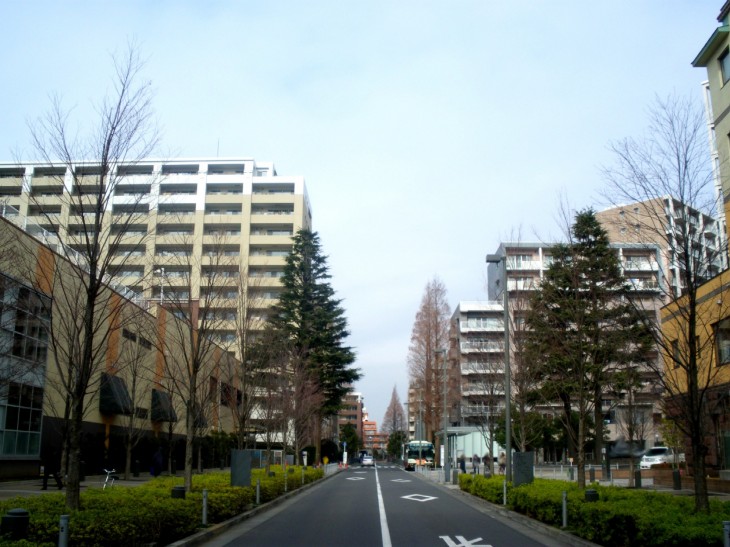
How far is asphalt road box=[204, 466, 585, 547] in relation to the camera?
14008mm

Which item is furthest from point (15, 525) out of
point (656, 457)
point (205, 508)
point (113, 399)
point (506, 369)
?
point (656, 457)

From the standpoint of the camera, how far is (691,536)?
9844mm

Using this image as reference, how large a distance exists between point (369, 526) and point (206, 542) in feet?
15.0

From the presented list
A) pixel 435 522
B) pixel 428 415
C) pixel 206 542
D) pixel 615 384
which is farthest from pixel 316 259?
pixel 206 542

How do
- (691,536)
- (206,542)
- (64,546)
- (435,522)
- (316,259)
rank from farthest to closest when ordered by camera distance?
1. (316,259)
2. (435,522)
3. (206,542)
4. (691,536)
5. (64,546)

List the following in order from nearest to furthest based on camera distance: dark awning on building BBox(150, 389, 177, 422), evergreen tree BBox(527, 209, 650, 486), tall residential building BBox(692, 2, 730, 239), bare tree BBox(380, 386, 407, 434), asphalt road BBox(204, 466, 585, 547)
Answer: asphalt road BBox(204, 466, 585, 547), evergreen tree BBox(527, 209, 650, 486), tall residential building BBox(692, 2, 730, 239), dark awning on building BBox(150, 389, 177, 422), bare tree BBox(380, 386, 407, 434)

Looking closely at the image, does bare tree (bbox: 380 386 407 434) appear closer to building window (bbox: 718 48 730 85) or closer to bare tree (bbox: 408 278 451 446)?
bare tree (bbox: 408 278 451 446)

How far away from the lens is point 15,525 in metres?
8.48

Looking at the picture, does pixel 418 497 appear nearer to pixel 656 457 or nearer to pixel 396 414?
pixel 656 457

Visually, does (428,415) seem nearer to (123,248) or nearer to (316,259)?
(316,259)

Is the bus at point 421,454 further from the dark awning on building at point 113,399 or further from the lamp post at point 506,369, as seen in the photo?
the lamp post at point 506,369

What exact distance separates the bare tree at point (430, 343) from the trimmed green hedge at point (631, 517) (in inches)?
1559

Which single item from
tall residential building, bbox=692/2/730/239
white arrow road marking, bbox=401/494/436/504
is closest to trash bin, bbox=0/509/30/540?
white arrow road marking, bbox=401/494/436/504

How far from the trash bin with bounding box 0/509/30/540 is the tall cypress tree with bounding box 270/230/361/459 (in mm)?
42506
